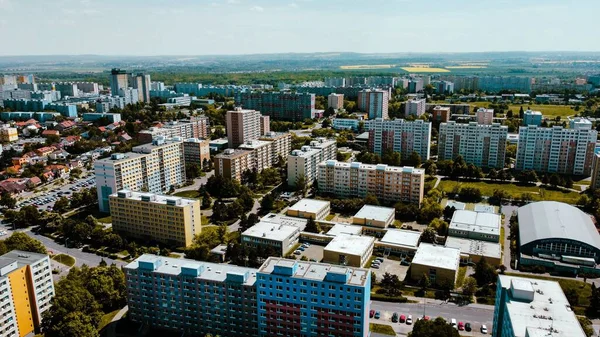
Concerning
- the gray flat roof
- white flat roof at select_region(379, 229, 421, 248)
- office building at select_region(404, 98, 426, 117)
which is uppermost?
office building at select_region(404, 98, 426, 117)

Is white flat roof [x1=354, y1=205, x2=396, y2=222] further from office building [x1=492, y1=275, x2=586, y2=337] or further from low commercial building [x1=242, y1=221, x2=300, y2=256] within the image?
office building [x1=492, y1=275, x2=586, y2=337]

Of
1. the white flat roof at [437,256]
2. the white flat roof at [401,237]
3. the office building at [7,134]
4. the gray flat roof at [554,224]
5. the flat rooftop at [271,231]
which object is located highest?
the office building at [7,134]

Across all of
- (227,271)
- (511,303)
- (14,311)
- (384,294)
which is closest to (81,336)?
(14,311)

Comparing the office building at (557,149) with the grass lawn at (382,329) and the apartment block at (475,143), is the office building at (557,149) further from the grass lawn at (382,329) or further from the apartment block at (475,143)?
the grass lawn at (382,329)

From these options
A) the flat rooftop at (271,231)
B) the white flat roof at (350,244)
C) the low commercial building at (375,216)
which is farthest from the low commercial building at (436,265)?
Answer: the flat rooftop at (271,231)

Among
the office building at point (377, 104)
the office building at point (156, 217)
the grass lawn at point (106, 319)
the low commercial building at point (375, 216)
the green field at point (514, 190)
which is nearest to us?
the grass lawn at point (106, 319)

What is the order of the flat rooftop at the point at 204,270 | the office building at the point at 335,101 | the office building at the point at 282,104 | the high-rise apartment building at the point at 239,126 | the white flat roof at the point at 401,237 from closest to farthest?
the flat rooftop at the point at 204,270
the white flat roof at the point at 401,237
the high-rise apartment building at the point at 239,126
the office building at the point at 282,104
the office building at the point at 335,101

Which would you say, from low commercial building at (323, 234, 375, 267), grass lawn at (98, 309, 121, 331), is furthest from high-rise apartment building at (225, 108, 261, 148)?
grass lawn at (98, 309, 121, 331)
